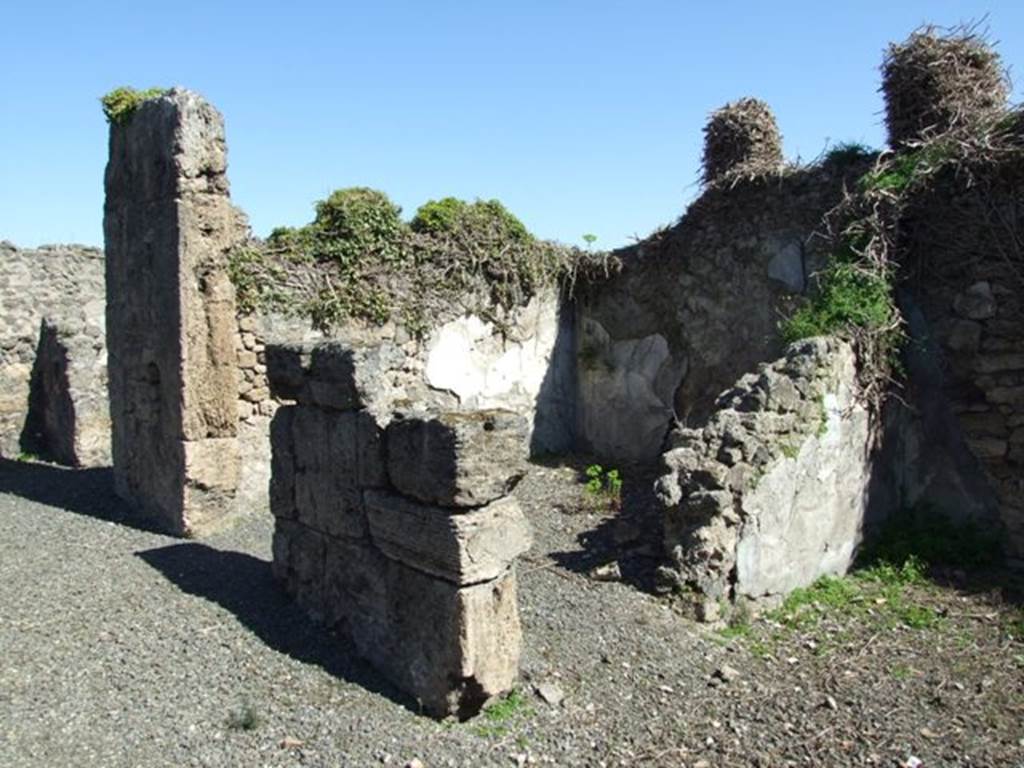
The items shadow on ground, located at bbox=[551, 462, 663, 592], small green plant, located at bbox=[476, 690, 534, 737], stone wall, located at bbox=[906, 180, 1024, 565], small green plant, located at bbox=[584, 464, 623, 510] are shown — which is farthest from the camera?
small green plant, located at bbox=[584, 464, 623, 510]

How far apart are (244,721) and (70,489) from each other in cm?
623

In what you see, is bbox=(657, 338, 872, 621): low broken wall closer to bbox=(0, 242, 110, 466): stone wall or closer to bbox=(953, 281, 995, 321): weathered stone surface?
bbox=(953, 281, 995, 321): weathered stone surface

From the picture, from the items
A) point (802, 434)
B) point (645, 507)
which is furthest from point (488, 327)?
point (802, 434)

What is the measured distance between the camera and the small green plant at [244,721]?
4.16m

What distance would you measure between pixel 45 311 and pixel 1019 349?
12.5m

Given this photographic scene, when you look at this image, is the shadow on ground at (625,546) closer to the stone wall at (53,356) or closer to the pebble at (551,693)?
the pebble at (551,693)

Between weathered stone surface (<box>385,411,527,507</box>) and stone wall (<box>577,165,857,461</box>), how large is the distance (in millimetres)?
5064

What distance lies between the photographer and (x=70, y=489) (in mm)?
9297

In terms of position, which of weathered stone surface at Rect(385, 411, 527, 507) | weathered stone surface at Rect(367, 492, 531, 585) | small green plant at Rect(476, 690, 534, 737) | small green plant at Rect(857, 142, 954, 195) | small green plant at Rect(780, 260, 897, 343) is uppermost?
small green plant at Rect(857, 142, 954, 195)

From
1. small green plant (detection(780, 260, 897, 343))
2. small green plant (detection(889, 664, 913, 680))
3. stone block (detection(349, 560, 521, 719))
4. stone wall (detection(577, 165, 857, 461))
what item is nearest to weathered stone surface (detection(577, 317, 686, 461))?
stone wall (detection(577, 165, 857, 461))

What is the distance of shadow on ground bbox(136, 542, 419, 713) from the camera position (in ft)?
16.0

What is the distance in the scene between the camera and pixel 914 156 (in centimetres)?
788

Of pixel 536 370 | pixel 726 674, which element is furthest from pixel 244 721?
pixel 536 370

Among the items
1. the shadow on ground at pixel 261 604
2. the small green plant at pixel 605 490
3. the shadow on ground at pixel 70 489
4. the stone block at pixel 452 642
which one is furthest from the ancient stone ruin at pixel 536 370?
the small green plant at pixel 605 490
